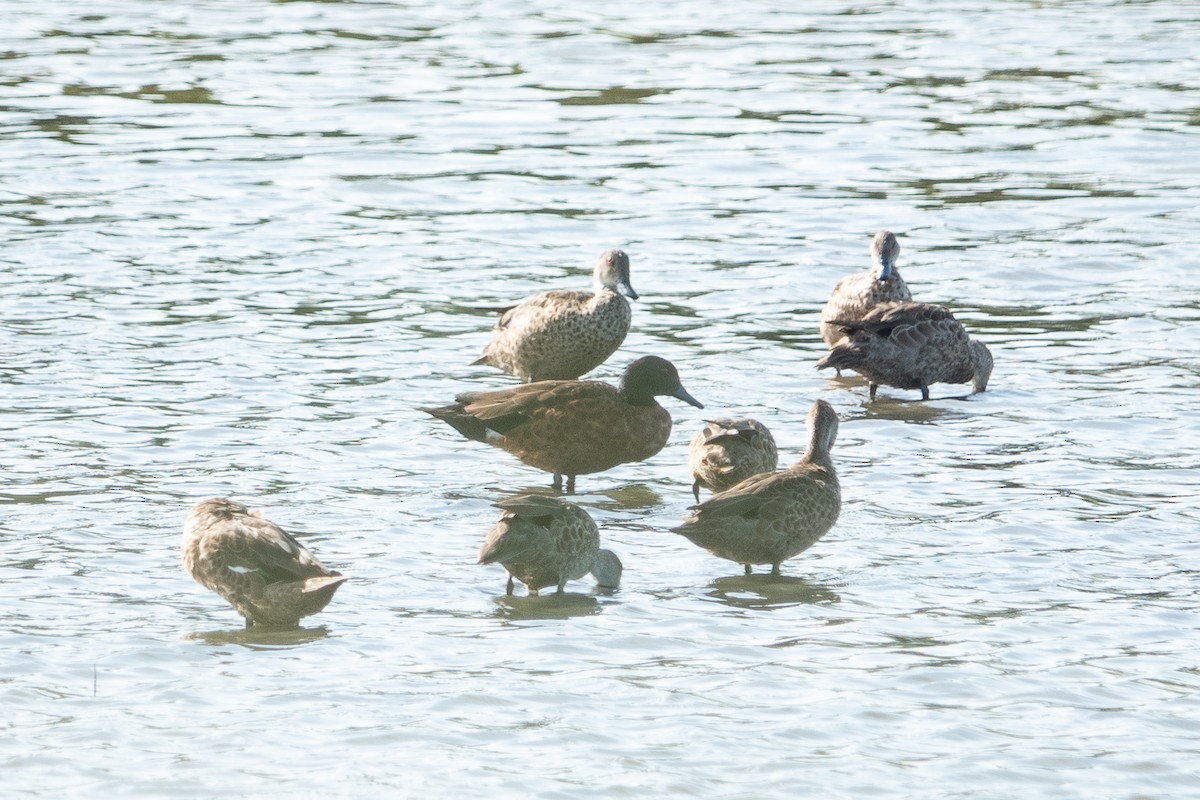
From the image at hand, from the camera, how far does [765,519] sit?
9.36 meters

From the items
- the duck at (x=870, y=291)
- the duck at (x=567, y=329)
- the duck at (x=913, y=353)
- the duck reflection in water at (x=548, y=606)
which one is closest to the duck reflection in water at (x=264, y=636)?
the duck reflection in water at (x=548, y=606)

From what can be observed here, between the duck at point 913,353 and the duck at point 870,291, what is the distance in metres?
0.72

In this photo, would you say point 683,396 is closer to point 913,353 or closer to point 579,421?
point 579,421

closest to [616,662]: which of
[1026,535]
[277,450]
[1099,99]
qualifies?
[1026,535]

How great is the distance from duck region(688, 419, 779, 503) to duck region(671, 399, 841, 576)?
2.77 ft

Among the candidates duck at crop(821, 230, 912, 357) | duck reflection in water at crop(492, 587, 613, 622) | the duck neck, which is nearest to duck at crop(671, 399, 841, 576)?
the duck neck

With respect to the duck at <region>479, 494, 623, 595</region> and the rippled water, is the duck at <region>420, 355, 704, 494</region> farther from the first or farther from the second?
the duck at <region>479, 494, 623, 595</region>

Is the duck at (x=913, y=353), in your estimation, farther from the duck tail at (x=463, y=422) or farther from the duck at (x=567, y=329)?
the duck tail at (x=463, y=422)

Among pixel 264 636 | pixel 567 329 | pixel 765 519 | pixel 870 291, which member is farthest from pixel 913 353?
pixel 264 636

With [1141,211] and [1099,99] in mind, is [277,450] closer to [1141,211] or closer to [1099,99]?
[1141,211]

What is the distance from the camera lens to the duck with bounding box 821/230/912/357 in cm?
1452

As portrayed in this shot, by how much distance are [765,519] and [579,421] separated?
1.98 m

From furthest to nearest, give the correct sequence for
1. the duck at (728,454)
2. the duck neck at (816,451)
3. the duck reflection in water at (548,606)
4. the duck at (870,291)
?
the duck at (870,291), the duck at (728,454), the duck neck at (816,451), the duck reflection in water at (548,606)

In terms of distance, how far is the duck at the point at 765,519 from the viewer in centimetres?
938
